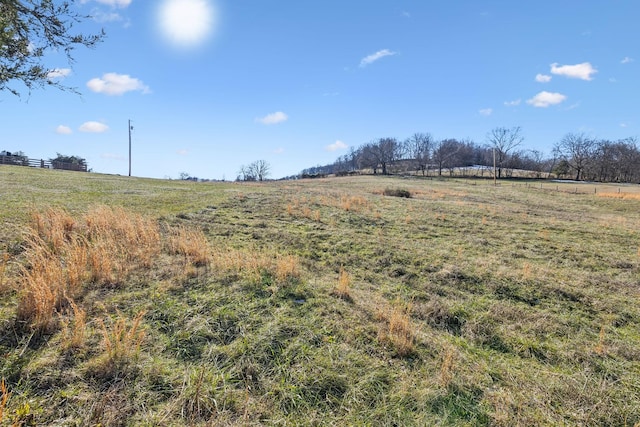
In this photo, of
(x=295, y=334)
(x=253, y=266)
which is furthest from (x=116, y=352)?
(x=253, y=266)

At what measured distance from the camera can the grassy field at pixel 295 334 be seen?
298 cm

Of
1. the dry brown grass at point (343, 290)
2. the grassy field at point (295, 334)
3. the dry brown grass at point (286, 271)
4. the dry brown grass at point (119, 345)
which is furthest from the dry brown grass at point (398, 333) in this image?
the dry brown grass at point (119, 345)

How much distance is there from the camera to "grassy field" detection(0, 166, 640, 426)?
298 cm

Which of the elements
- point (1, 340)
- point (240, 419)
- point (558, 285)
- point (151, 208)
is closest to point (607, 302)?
point (558, 285)

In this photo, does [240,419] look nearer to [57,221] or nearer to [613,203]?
[57,221]

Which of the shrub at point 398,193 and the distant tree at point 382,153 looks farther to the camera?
the distant tree at point 382,153

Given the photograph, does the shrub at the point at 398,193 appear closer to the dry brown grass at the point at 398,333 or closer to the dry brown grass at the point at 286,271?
the dry brown grass at the point at 286,271

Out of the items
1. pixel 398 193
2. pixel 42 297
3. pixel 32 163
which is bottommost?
pixel 42 297

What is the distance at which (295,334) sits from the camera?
418cm

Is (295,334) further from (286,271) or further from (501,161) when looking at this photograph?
(501,161)

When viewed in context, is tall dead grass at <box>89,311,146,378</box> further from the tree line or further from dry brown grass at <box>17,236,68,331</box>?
the tree line

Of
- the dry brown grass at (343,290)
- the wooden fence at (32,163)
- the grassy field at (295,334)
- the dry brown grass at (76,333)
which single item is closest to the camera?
the grassy field at (295,334)

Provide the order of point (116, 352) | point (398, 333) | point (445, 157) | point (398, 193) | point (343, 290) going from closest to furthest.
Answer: point (116, 352), point (398, 333), point (343, 290), point (398, 193), point (445, 157)

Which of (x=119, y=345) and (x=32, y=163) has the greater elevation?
(x=32, y=163)
